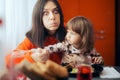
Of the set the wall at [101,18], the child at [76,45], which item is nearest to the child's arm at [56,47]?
the child at [76,45]

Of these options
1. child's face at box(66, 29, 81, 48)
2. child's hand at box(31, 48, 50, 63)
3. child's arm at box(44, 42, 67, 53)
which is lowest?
child's hand at box(31, 48, 50, 63)

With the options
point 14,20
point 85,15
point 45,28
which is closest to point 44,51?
point 45,28

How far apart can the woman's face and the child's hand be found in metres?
0.15

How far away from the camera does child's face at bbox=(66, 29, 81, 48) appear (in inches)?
62.8

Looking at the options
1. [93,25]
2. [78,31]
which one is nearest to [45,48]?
[78,31]

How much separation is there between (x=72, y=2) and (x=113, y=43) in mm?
463

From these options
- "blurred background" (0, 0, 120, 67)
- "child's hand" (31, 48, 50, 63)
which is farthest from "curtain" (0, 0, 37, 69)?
"child's hand" (31, 48, 50, 63)

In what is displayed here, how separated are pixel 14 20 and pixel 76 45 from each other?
46cm

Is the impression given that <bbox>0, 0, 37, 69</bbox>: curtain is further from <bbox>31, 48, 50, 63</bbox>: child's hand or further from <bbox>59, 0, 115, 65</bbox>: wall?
<bbox>59, 0, 115, 65</bbox>: wall

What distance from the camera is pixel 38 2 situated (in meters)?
1.57

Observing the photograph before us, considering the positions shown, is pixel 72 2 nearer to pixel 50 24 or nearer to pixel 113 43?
pixel 50 24

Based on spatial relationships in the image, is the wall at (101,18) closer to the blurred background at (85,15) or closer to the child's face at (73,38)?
the blurred background at (85,15)

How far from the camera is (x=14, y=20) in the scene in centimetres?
154

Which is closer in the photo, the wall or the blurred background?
the blurred background
